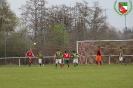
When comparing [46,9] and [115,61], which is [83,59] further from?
[46,9]

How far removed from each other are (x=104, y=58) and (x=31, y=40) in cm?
872

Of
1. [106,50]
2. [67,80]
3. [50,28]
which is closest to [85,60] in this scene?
[106,50]

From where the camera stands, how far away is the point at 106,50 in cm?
4500

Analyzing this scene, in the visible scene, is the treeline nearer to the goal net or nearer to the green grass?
the goal net

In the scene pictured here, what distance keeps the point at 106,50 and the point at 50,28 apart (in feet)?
38.1

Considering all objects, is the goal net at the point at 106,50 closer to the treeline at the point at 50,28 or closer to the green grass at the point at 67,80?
the treeline at the point at 50,28

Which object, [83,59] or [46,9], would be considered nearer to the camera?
[83,59]

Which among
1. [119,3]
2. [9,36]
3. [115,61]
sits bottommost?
[115,61]

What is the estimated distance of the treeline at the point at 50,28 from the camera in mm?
45594

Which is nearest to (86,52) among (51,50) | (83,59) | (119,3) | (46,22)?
(83,59)

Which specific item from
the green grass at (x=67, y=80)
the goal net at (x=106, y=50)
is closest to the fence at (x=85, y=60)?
the goal net at (x=106, y=50)

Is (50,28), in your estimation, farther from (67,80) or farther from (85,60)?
(67,80)

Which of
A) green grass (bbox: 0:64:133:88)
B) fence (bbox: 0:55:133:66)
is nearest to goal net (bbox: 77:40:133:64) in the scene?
fence (bbox: 0:55:133:66)

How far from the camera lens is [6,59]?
4462 centimetres
